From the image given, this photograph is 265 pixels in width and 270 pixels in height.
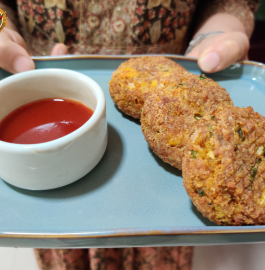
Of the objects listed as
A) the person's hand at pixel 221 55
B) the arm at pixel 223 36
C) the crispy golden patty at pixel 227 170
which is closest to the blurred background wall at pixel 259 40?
the arm at pixel 223 36

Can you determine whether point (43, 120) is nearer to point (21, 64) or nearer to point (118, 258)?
point (21, 64)

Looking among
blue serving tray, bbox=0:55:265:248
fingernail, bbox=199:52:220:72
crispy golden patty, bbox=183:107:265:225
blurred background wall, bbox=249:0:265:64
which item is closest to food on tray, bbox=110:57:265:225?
crispy golden patty, bbox=183:107:265:225

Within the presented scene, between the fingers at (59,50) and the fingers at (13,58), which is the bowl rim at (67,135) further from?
the fingers at (59,50)

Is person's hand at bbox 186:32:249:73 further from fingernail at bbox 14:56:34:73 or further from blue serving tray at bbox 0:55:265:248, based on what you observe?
fingernail at bbox 14:56:34:73

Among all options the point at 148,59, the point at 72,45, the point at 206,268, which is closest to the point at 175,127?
the point at 148,59

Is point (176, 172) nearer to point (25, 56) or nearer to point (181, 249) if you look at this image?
point (181, 249)

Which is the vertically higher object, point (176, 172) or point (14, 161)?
point (14, 161)
